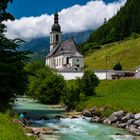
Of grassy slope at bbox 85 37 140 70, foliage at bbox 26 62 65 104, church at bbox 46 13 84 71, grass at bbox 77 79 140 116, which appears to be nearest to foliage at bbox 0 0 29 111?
grass at bbox 77 79 140 116

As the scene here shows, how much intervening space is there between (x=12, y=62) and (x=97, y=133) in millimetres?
10358

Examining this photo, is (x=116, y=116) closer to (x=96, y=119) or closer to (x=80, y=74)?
(x=96, y=119)

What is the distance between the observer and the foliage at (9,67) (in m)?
36.1

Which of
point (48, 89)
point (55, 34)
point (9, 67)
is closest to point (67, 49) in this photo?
point (55, 34)

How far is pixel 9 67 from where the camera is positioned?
36.0 meters

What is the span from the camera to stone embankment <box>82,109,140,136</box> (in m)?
41.2

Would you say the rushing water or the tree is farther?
the tree

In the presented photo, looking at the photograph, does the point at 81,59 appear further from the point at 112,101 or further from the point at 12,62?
the point at 12,62

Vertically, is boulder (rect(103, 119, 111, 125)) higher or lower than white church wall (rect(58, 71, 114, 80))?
lower

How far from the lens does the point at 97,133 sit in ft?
126

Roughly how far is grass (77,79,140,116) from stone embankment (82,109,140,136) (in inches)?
60.1

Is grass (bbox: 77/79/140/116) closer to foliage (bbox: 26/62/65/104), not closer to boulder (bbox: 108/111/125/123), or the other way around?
boulder (bbox: 108/111/125/123)

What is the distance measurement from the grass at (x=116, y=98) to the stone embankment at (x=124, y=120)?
5.01ft

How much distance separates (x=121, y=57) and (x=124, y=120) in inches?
3849
